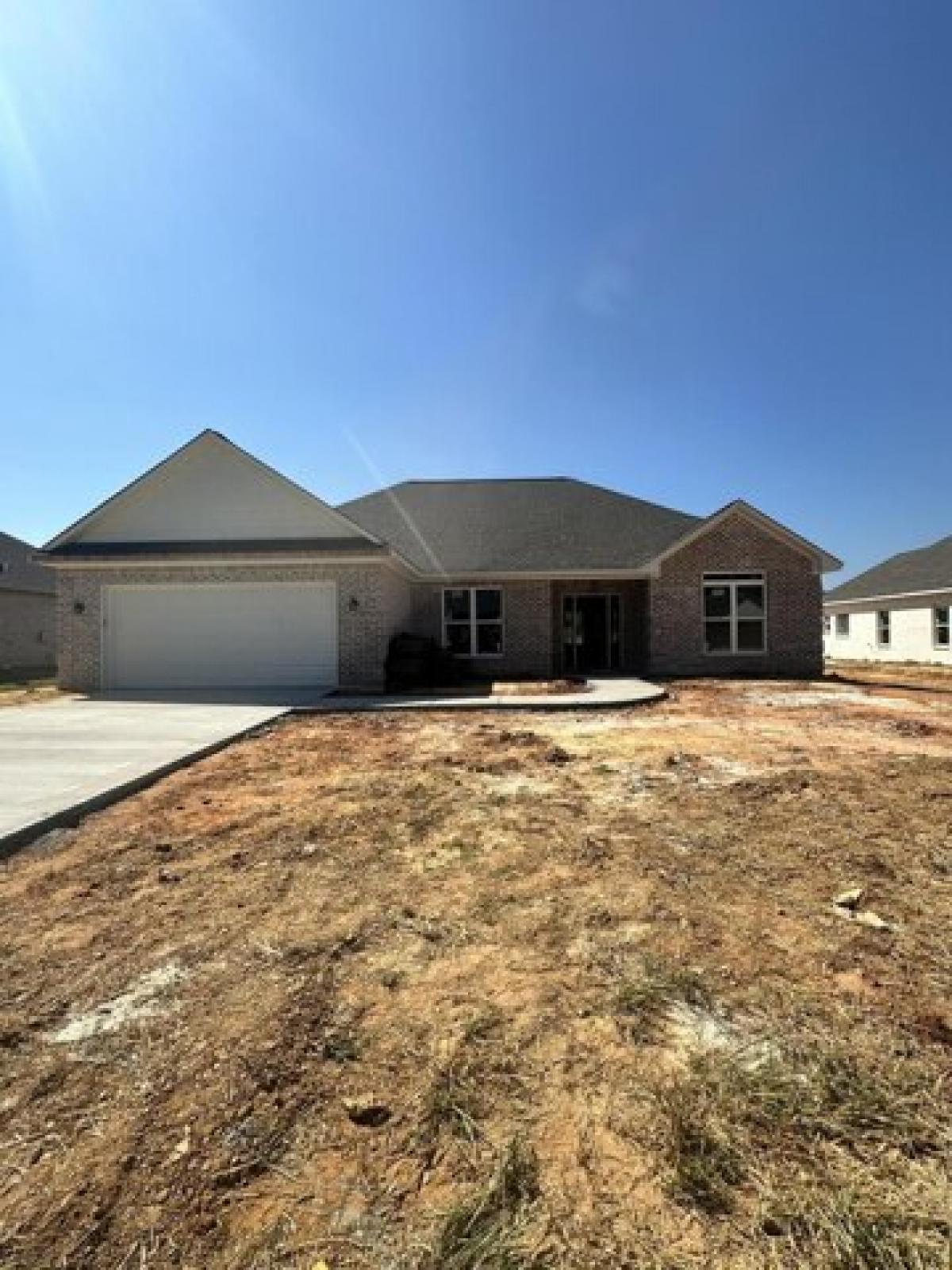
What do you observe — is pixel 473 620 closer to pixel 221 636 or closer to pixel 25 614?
pixel 221 636

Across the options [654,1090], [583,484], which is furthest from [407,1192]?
[583,484]

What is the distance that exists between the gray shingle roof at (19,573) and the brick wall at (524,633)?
1745 centimetres

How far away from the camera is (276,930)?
11.1ft

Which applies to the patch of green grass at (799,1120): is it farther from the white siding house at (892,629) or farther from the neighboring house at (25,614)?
the neighboring house at (25,614)

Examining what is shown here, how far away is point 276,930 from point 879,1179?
2602 millimetres

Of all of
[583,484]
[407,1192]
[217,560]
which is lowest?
[407,1192]

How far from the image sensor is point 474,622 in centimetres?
1780

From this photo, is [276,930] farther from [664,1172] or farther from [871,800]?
[871,800]

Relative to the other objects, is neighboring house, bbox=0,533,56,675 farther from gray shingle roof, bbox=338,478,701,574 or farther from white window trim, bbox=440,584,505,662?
white window trim, bbox=440,584,505,662

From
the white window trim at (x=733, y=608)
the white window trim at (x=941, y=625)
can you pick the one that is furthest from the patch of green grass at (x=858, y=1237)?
the white window trim at (x=941, y=625)

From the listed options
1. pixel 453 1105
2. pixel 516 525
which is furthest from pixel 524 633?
pixel 453 1105

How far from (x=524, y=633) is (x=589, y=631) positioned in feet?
7.39

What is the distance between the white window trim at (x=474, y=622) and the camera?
17641 millimetres

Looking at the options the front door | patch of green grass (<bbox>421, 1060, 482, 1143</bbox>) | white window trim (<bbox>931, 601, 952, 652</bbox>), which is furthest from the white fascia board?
white window trim (<bbox>931, 601, 952, 652</bbox>)
